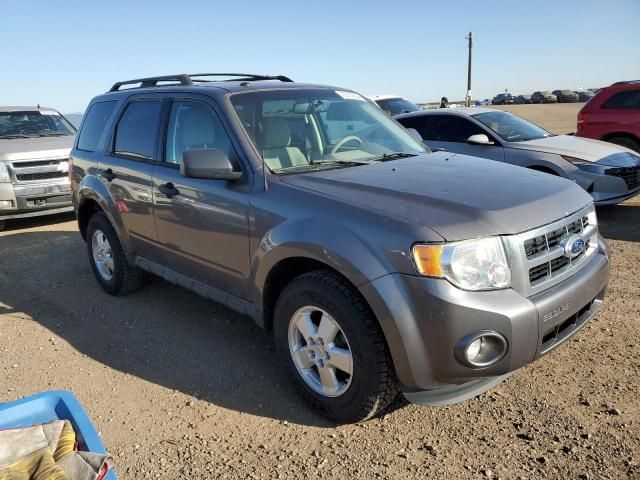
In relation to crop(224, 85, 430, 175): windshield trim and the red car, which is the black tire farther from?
crop(224, 85, 430, 175): windshield trim

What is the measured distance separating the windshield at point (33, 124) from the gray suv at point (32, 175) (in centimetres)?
5

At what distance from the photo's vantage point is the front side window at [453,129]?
7695 millimetres

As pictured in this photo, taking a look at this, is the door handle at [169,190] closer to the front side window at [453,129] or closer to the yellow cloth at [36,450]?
the yellow cloth at [36,450]

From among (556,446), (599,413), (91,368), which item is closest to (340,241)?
(556,446)

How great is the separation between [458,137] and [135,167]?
5023mm

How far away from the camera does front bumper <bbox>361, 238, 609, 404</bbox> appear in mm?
2412

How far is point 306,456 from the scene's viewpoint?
275 cm

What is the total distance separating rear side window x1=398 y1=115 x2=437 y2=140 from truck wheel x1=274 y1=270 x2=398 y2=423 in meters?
5.65

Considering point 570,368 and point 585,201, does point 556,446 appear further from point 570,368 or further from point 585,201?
point 585,201

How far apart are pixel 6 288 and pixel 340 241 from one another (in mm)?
4547

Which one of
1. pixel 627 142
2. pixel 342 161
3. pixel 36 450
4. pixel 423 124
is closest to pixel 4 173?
pixel 423 124

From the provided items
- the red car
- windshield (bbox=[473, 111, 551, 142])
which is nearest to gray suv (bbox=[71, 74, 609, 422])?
windshield (bbox=[473, 111, 551, 142])

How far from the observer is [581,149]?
712cm

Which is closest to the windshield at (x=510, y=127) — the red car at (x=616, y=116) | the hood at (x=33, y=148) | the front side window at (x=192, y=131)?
the red car at (x=616, y=116)
